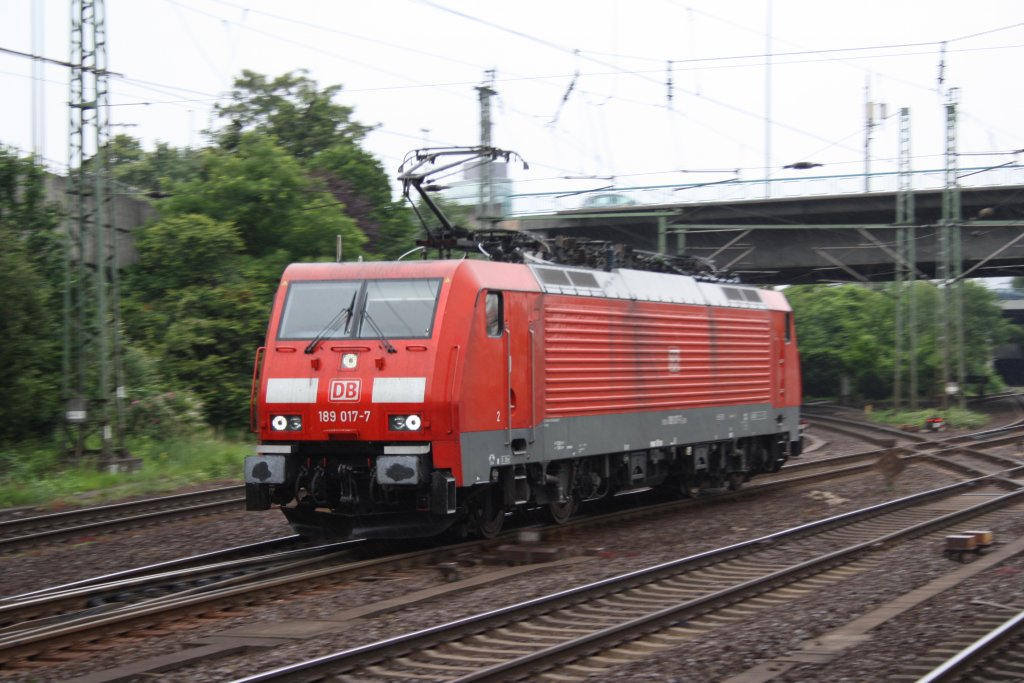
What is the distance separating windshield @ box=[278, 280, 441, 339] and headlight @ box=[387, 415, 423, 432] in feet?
2.79

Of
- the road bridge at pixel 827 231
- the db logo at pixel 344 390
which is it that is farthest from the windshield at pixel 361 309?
the road bridge at pixel 827 231

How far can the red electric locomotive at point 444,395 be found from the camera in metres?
11.4

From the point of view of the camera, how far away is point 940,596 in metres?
9.70

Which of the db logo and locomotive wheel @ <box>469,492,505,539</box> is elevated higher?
the db logo

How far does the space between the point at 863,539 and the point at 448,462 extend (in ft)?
17.4

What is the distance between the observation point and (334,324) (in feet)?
39.6

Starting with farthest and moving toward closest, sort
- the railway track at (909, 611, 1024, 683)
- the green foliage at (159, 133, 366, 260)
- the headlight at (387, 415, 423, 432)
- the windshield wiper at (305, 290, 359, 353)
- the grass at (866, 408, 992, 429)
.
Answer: the grass at (866, 408, 992, 429) → the green foliage at (159, 133, 366, 260) → the windshield wiper at (305, 290, 359, 353) → the headlight at (387, 415, 423, 432) → the railway track at (909, 611, 1024, 683)

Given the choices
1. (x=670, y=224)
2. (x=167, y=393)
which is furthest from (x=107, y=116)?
(x=670, y=224)

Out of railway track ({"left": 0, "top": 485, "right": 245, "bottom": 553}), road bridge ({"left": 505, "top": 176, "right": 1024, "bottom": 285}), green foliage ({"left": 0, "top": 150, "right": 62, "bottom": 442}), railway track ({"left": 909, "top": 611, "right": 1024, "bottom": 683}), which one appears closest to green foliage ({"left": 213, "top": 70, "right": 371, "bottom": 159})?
road bridge ({"left": 505, "top": 176, "right": 1024, "bottom": 285})

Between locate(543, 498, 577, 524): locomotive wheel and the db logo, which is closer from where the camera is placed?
the db logo

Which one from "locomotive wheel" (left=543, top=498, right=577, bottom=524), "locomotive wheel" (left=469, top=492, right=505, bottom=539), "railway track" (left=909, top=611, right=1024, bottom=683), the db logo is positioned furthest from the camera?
"locomotive wheel" (left=543, top=498, right=577, bottom=524)

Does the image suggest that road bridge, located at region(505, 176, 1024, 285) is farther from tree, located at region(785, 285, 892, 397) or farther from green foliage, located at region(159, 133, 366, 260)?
green foliage, located at region(159, 133, 366, 260)

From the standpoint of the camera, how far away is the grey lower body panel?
11.8 metres

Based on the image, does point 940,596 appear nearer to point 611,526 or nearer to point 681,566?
point 681,566
